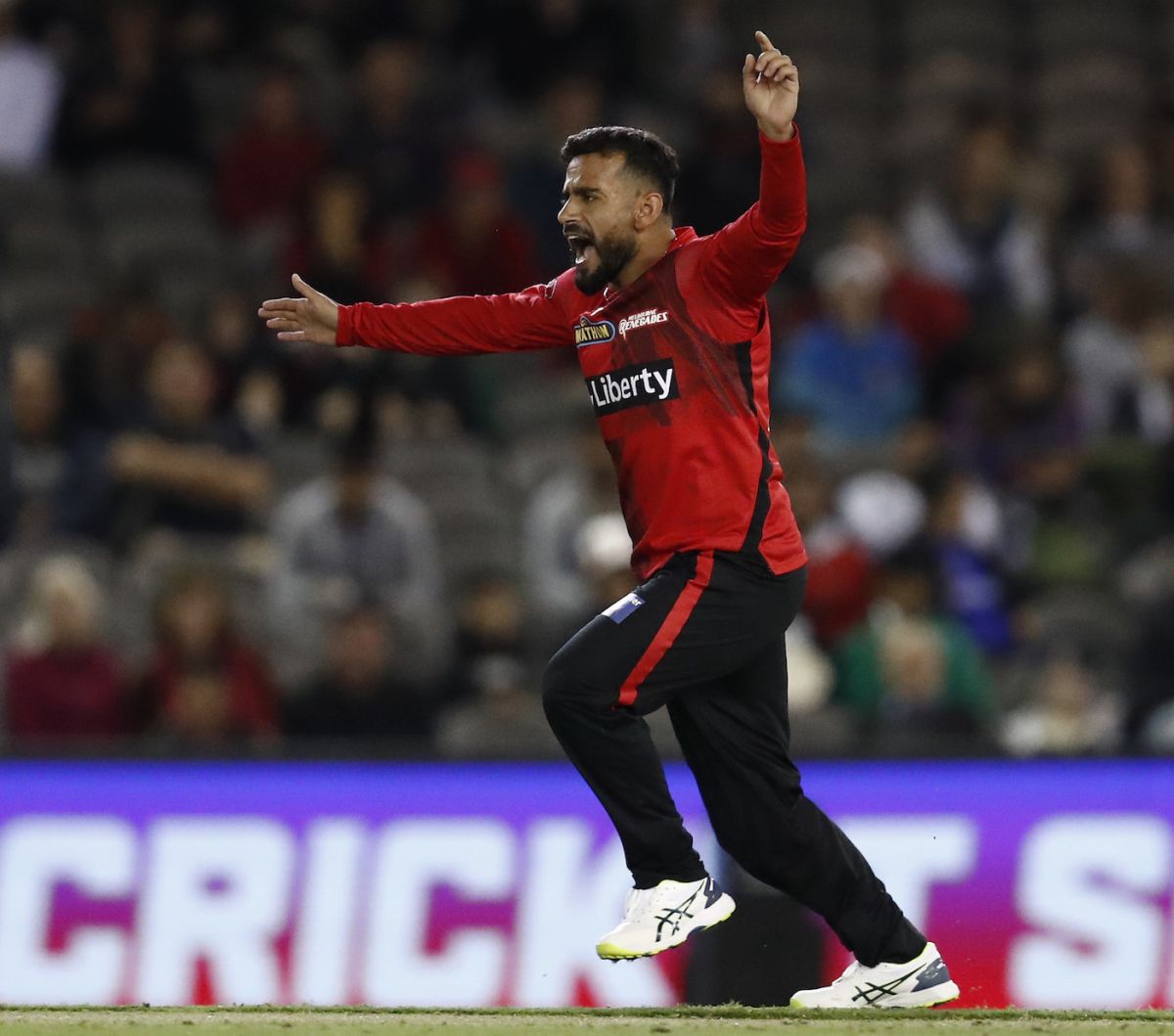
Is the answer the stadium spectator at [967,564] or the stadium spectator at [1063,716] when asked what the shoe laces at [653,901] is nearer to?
the stadium spectator at [1063,716]

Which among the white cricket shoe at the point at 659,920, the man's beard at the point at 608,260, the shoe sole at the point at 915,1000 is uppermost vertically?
the man's beard at the point at 608,260

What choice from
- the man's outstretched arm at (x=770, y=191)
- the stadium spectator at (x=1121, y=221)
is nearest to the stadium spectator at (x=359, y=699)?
the man's outstretched arm at (x=770, y=191)

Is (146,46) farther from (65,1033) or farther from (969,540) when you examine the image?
(65,1033)

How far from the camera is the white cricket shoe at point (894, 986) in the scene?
19.1ft

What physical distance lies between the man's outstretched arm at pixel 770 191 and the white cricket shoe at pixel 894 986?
1790 millimetres

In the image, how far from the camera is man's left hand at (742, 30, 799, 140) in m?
4.98

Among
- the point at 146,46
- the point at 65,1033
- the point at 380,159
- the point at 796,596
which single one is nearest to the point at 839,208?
the point at 380,159

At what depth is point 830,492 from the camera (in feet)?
34.4

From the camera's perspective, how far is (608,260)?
5.47m

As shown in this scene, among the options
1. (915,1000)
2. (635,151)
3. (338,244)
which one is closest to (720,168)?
(338,244)

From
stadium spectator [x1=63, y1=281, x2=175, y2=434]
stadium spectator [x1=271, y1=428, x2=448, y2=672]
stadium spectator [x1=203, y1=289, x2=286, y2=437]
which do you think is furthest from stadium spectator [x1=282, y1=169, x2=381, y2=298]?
stadium spectator [x1=271, y1=428, x2=448, y2=672]

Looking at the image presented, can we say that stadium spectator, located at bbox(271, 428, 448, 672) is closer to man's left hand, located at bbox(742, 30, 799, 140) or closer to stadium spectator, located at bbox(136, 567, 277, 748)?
stadium spectator, located at bbox(136, 567, 277, 748)

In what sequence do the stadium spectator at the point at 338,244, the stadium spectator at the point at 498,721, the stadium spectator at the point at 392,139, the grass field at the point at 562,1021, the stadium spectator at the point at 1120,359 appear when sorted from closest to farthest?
1. the grass field at the point at 562,1021
2. the stadium spectator at the point at 498,721
3. the stadium spectator at the point at 338,244
4. the stadium spectator at the point at 1120,359
5. the stadium spectator at the point at 392,139

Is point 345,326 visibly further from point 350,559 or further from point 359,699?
point 350,559
